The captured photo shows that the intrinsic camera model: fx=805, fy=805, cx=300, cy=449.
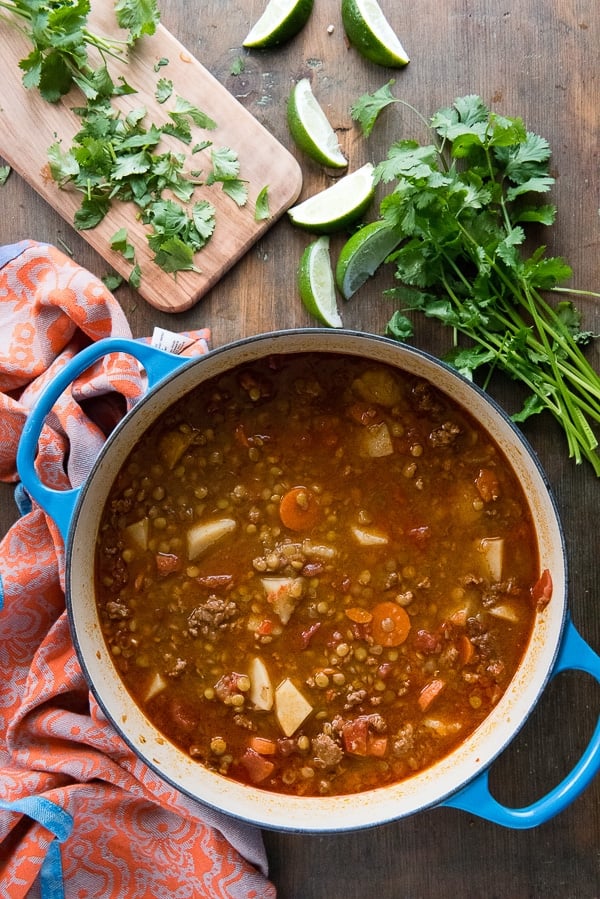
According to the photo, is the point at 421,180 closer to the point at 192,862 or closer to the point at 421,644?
the point at 421,644

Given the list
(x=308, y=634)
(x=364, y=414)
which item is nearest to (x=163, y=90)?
(x=364, y=414)

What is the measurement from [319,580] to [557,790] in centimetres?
104

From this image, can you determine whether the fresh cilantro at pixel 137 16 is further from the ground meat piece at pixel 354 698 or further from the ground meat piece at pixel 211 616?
the ground meat piece at pixel 354 698

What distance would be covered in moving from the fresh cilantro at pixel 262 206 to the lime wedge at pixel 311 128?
22cm

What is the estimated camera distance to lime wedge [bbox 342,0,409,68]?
9.65 feet

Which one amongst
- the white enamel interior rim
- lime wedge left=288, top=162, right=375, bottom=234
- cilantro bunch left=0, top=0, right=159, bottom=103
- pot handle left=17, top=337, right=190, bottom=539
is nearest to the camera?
pot handle left=17, top=337, right=190, bottom=539

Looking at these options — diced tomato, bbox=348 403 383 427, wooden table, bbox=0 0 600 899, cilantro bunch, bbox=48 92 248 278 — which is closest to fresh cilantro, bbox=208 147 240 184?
cilantro bunch, bbox=48 92 248 278

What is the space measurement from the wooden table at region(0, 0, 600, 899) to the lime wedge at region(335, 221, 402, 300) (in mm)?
69

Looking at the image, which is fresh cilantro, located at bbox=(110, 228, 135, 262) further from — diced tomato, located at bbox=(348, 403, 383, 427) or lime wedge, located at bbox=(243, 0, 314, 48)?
diced tomato, located at bbox=(348, 403, 383, 427)

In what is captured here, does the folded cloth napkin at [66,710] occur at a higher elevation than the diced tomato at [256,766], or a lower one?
higher

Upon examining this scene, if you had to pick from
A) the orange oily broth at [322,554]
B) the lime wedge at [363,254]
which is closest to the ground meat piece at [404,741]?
the orange oily broth at [322,554]

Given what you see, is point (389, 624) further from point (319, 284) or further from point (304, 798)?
point (319, 284)

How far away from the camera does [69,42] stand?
2859 mm

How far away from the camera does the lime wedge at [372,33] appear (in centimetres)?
294
